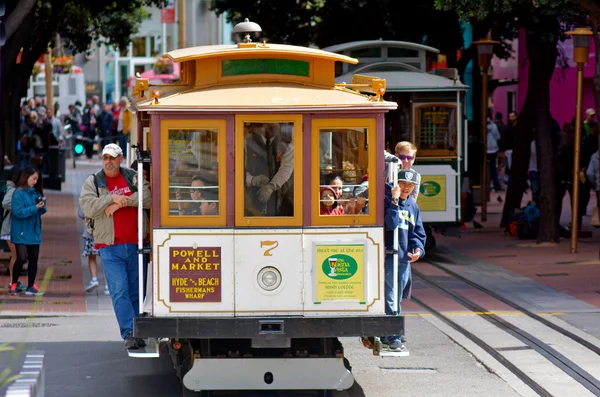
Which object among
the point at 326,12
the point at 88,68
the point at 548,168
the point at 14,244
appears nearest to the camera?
the point at 14,244

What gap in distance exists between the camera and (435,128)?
17688mm

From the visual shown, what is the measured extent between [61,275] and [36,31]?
11303 mm

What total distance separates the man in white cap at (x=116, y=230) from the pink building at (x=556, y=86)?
73.3 feet

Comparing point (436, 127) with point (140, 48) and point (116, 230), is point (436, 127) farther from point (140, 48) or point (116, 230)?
point (140, 48)

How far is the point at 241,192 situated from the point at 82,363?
289 cm

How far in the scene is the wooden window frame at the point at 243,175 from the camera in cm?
868

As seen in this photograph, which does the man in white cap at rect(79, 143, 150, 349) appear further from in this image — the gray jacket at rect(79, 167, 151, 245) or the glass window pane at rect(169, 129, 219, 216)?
the glass window pane at rect(169, 129, 219, 216)

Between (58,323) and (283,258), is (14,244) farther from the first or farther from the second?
(283,258)

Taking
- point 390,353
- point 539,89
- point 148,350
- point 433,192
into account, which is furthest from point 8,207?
point 539,89

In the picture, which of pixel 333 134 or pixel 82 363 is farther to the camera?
pixel 82 363

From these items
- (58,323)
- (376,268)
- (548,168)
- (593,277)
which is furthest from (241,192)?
(548,168)

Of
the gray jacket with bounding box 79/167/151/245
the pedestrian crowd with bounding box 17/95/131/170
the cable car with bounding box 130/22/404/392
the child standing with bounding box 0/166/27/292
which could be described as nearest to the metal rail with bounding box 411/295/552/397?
the cable car with bounding box 130/22/404/392

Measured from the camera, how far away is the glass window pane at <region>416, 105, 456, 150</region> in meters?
17.6

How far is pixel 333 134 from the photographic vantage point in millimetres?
8797
